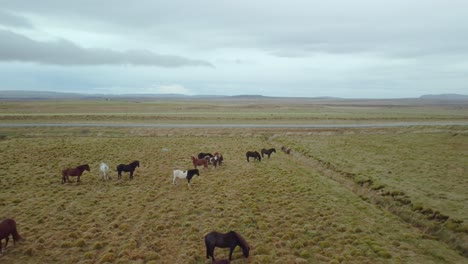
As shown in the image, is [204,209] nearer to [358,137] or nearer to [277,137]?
[277,137]

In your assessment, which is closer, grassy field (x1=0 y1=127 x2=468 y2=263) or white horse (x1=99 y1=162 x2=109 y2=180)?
grassy field (x1=0 y1=127 x2=468 y2=263)

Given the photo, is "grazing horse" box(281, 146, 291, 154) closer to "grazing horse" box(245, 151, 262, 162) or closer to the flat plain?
the flat plain

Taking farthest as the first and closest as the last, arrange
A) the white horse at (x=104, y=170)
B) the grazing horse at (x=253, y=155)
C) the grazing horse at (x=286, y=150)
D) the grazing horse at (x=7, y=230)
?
the grazing horse at (x=286, y=150) < the grazing horse at (x=253, y=155) < the white horse at (x=104, y=170) < the grazing horse at (x=7, y=230)

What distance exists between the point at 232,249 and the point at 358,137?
42.2 meters

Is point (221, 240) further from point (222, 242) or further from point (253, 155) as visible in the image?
point (253, 155)

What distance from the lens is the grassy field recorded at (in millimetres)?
11751

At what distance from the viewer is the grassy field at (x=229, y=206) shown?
11.8 meters

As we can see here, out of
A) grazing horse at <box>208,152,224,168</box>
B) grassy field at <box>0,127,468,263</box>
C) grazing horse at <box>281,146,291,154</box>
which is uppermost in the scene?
grazing horse at <box>208,152,224,168</box>

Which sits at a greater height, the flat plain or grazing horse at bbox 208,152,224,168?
grazing horse at bbox 208,152,224,168

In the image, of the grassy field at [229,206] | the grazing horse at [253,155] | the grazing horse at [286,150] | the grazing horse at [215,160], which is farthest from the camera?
the grazing horse at [286,150]

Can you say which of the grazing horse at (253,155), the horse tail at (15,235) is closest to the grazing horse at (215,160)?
the grazing horse at (253,155)

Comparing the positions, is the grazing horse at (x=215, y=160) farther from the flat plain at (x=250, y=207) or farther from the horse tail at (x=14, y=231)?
the horse tail at (x=14, y=231)

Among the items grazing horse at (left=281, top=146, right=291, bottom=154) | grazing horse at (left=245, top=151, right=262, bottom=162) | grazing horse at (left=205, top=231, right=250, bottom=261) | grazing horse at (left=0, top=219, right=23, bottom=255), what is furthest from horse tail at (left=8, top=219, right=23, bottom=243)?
grazing horse at (left=281, top=146, right=291, bottom=154)

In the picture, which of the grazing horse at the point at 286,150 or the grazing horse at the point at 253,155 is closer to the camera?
the grazing horse at the point at 253,155
